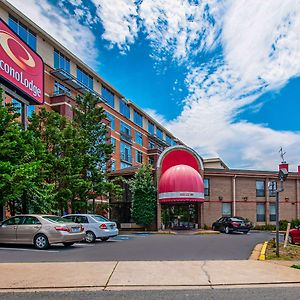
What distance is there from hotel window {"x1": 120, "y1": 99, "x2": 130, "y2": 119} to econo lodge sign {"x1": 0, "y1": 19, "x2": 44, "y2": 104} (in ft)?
127

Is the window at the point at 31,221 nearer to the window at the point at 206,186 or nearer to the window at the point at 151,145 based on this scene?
the window at the point at 206,186

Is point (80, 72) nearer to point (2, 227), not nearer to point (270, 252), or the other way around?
point (2, 227)

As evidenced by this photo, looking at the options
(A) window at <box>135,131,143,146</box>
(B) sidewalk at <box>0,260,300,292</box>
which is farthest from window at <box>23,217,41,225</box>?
(A) window at <box>135,131,143,146</box>

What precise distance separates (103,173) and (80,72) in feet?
69.9

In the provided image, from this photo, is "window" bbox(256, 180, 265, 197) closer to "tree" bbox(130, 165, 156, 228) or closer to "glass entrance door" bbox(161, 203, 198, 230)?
"glass entrance door" bbox(161, 203, 198, 230)

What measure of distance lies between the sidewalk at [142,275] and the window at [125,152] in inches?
1967

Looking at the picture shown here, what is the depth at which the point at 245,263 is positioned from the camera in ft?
39.0

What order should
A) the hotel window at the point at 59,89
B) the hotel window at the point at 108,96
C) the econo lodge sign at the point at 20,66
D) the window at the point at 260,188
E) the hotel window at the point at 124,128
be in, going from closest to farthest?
the econo lodge sign at the point at 20,66 < the window at the point at 260,188 < the hotel window at the point at 59,89 < the hotel window at the point at 108,96 < the hotel window at the point at 124,128

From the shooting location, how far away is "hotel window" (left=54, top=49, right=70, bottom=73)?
43500mm

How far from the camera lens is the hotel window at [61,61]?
43500mm

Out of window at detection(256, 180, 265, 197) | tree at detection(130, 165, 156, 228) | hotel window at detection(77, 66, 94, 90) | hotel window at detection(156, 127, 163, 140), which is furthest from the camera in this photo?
hotel window at detection(156, 127, 163, 140)

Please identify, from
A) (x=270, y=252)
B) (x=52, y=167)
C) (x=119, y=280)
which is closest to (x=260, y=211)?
(x=52, y=167)

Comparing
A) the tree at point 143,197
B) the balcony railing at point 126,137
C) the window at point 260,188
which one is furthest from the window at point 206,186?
the balcony railing at point 126,137

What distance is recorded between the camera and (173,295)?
26.0 feet
